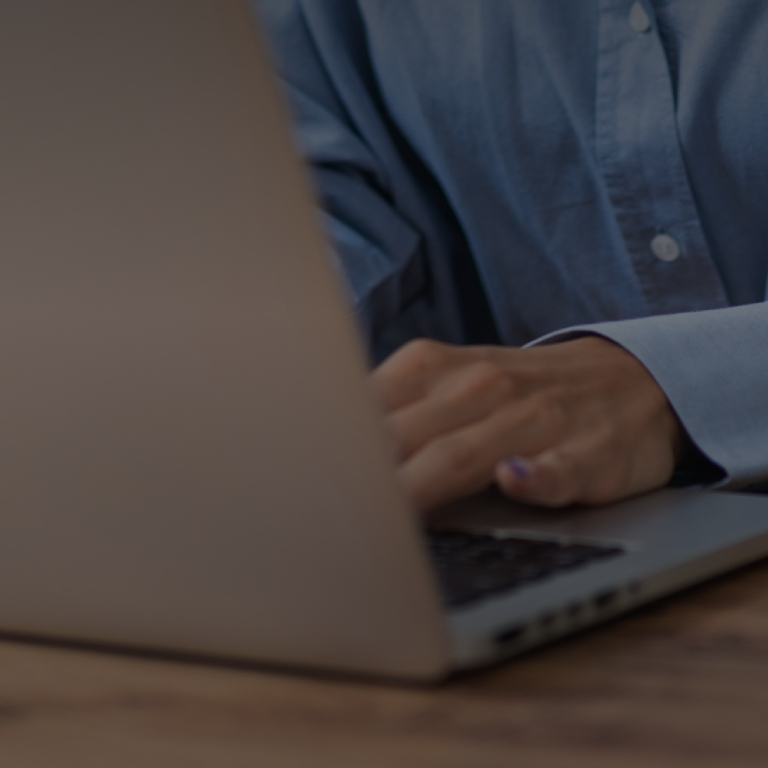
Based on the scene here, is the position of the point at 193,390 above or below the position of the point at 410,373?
above

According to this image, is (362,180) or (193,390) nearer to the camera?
(193,390)

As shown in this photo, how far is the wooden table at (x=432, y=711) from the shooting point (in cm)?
24

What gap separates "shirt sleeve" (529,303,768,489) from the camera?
51 cm

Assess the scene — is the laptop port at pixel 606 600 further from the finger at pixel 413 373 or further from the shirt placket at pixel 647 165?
the shirt placket at pixel 647 165

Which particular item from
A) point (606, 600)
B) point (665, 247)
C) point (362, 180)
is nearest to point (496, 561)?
point (606, 600)

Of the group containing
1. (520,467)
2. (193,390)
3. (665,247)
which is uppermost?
(193,390)

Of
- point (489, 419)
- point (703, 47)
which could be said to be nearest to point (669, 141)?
point (703, 47)

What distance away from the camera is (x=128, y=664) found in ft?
1.02

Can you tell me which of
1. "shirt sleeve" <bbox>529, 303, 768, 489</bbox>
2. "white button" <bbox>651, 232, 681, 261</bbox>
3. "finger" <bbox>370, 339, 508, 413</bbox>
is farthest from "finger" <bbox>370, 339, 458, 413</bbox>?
"white button" <bbox>651, 232, 681, 261</bbox>

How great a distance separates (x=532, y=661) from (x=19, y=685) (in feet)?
0.50

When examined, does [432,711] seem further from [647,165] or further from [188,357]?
[647,165]

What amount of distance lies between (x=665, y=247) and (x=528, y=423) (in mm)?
411

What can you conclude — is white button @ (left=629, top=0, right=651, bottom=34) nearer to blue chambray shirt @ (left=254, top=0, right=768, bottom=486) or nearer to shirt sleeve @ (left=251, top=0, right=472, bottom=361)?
blue chambray shirt @ (left=254, top=0, right=768, bottom=486)

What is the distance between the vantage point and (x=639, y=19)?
31.4 inches
